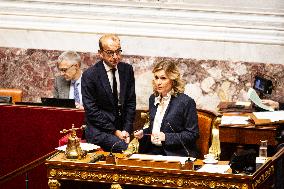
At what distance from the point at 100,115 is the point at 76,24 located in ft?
6.59

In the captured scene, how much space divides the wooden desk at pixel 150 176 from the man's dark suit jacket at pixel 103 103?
2.66 ft

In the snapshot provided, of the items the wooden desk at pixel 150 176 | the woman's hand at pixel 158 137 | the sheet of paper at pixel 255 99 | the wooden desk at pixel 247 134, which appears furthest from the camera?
the sheet of paper at pixel 255 99

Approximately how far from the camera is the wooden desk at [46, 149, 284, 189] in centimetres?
602

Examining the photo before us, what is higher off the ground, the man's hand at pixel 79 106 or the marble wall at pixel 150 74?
the marble wall at pixel 150 74

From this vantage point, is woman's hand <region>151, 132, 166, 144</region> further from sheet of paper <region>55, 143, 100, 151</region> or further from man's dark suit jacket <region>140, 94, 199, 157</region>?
sheet of paper <region>55, 143, 100, 151</region>

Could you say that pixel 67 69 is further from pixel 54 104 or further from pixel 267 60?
pixel 267 60

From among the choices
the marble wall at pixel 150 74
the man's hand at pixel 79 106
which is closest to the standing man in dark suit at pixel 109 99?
the man's hand at pixel 79 106

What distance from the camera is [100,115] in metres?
7.38

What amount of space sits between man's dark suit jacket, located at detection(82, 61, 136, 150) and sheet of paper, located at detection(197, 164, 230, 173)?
1.23 m

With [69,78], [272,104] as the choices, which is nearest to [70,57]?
[69,78]

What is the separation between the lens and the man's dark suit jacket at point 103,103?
7355 mm

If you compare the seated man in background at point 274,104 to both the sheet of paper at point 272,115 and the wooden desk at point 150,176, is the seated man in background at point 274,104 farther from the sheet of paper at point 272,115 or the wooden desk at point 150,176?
the wooden desk at point 150,176

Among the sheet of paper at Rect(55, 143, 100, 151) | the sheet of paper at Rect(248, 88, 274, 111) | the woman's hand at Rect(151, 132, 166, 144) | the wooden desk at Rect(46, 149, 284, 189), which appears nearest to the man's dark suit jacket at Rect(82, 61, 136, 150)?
the sheet of paper at Rect(55, 143, 100, 151)

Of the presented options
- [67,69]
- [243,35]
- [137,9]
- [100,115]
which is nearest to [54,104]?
[67,69]
